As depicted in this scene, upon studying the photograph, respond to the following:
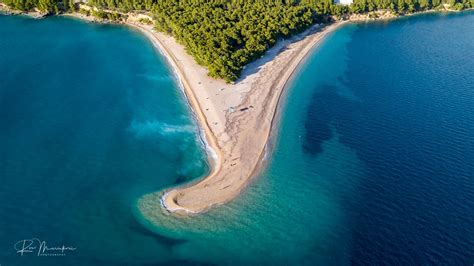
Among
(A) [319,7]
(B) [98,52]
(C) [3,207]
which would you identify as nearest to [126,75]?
(B) [98,52]

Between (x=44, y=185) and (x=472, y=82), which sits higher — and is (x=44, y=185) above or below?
below

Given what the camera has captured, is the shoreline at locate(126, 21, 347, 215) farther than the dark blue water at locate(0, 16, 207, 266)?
Yes

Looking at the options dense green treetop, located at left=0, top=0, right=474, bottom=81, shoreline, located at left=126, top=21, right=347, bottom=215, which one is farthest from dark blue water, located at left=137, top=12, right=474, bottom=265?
dense green treetop, located at left=0, top=0, right=474, bottom=81

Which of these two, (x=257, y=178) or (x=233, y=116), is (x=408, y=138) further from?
(x=233, y=116)

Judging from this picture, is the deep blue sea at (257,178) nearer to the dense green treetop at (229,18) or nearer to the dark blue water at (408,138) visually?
the dark blue water at (408,138)

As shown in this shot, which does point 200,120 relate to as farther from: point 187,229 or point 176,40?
point 176,40

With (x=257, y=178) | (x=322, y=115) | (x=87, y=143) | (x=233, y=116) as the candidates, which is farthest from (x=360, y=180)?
(x=87, y=143)

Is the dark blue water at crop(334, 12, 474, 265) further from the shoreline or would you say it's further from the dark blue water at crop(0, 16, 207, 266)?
the dark blue water at crop(0, 16, 207, 266)
